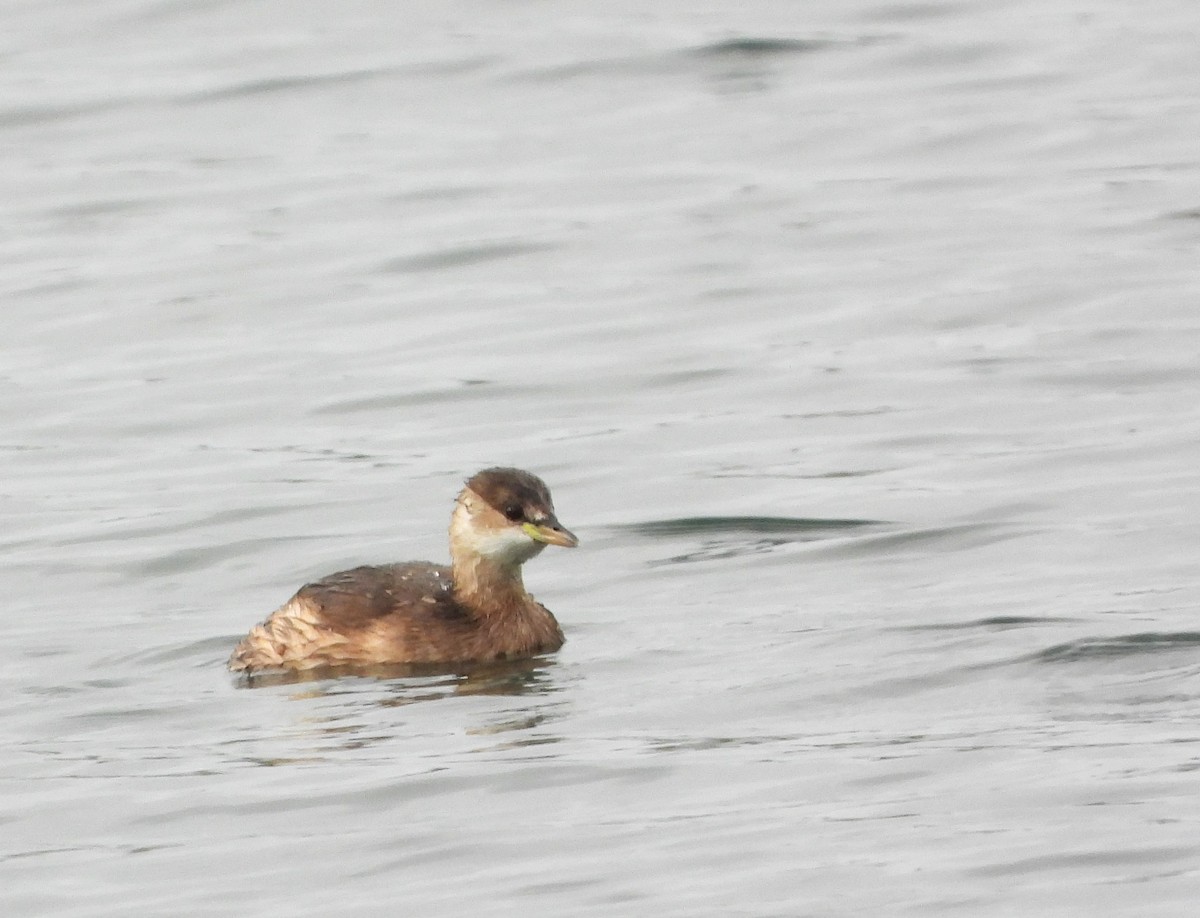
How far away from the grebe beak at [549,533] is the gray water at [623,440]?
20.4 inches

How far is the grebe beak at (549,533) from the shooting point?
12.0m

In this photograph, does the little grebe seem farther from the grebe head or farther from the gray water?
the gray water

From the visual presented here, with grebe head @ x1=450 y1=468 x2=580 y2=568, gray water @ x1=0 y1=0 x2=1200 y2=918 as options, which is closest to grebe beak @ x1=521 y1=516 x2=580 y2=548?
grebe head @ x1=450 y1=468 x2=580 y2=568

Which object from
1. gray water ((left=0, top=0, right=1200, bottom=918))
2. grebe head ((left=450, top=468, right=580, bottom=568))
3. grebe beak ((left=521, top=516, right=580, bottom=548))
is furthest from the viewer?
grebe head ((left=450, top=468, right=580, bottom=568))

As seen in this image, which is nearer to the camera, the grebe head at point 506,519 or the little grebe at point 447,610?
the little grebe at point 447,610

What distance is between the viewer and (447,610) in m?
12.3

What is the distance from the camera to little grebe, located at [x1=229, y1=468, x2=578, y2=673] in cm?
1202

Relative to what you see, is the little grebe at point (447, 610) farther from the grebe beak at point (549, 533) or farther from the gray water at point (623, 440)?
the gray water at point (623, 440)

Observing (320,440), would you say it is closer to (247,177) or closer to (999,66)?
(247,177)

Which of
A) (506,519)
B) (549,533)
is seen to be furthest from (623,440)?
(549,533)

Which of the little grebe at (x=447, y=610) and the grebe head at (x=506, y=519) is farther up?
the grebe head at (x=506, y=519)

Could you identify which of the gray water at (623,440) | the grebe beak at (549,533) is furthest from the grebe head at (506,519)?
the gray water at (623,440)

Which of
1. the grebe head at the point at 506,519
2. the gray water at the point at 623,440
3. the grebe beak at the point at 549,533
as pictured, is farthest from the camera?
the grebe head at the point at 506,519

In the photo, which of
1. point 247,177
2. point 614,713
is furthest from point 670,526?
point 247,177
